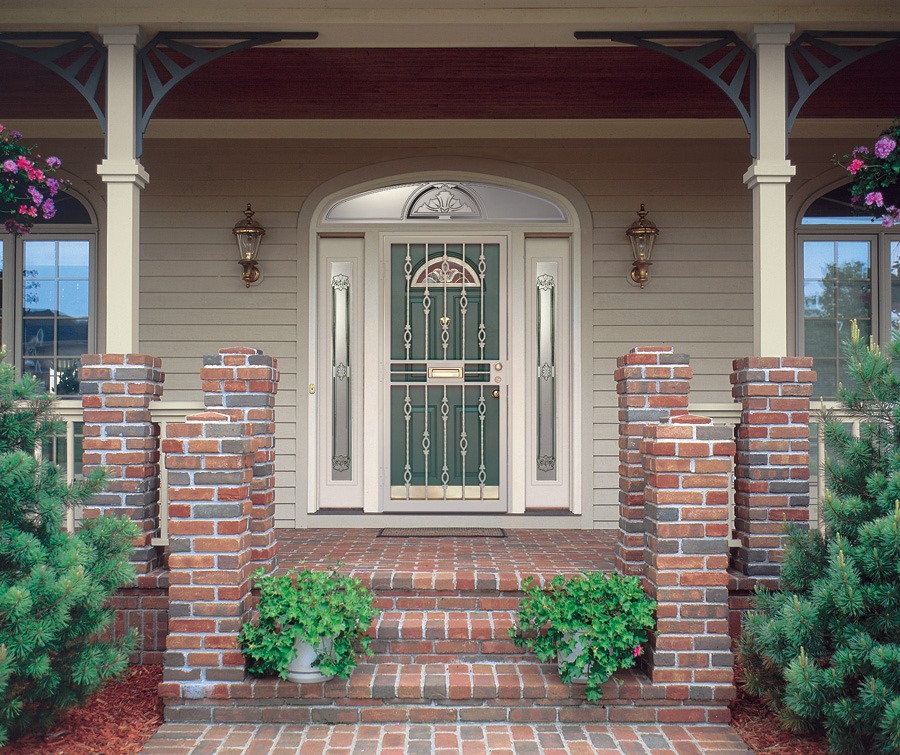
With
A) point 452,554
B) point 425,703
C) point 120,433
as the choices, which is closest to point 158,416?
point 120,433

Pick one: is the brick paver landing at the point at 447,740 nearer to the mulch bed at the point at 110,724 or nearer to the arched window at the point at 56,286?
the mulch bed at the point at 110,724

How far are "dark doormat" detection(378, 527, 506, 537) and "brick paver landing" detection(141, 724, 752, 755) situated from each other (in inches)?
75.0

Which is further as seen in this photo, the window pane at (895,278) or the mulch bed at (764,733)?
the window pane at (895,278)

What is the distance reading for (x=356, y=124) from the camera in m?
5.53

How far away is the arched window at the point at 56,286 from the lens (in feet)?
18.3

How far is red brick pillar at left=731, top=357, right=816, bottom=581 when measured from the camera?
12.4ft

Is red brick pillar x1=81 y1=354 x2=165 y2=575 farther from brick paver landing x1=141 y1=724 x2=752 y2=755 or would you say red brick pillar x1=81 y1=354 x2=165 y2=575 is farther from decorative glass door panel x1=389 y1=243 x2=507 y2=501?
decorative glass door panel x1=389 y1=243 x2=507 y2=501

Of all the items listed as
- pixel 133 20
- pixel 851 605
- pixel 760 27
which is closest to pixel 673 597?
pixel 851 605

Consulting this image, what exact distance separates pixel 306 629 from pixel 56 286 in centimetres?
362

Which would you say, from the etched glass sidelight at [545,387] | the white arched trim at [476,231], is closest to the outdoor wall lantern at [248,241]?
the white arched trim at [476,231]

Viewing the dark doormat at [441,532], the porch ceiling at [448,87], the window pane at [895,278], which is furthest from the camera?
the window pane at [895,278]

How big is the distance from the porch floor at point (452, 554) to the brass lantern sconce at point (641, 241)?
1.72 m

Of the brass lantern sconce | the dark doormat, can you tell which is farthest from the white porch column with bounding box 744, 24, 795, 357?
the dark doormat

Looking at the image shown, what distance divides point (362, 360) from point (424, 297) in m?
0.60
